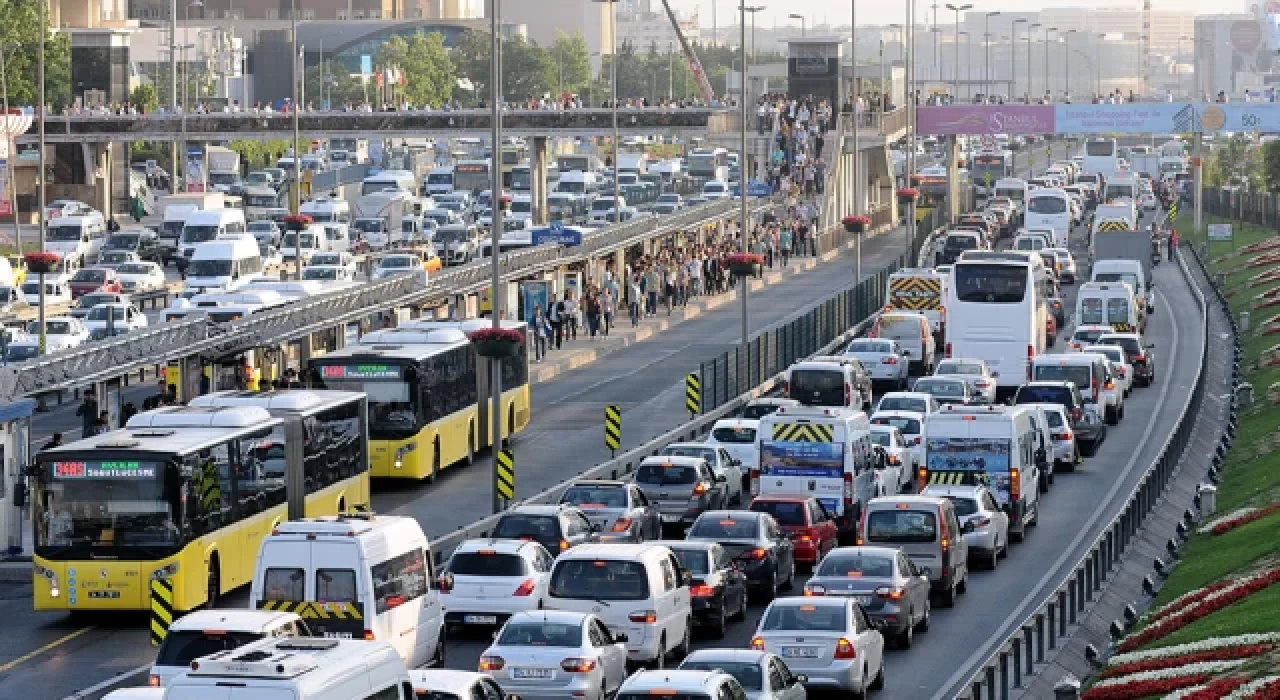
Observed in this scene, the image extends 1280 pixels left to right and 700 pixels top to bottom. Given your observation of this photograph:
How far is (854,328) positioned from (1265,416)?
732 inches

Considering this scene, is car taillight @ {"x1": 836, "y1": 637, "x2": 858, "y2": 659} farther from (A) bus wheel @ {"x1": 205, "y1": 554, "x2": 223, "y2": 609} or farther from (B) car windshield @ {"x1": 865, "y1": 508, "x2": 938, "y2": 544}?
(A) bus wheel @ {"x1": 205, "y1": 554, "x2": 223, "y2": 609}

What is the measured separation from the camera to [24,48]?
440 ft

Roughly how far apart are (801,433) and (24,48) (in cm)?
9898

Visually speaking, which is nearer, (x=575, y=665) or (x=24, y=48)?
(x=575, y=665)

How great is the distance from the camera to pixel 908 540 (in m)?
36.7

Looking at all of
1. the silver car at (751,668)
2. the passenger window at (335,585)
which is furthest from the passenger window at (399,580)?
the silver car at (751,668)

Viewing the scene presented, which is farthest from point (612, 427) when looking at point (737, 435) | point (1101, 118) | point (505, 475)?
point (1101, 118)

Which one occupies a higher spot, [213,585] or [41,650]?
[213,585]

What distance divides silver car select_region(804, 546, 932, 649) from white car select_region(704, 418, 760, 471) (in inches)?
594

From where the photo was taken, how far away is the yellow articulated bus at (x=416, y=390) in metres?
48.0

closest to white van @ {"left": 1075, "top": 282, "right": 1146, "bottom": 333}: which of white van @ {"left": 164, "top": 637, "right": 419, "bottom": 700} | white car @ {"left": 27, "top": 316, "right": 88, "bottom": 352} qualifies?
white car @ {"left": 27, "top": 316, "right": 88, "bottom": 352}

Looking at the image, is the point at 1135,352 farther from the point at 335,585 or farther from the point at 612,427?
the point at 335,585

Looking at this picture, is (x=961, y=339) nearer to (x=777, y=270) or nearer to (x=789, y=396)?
(x=789, y=396)

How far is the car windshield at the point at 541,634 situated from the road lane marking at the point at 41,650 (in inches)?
300
